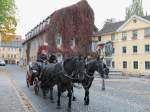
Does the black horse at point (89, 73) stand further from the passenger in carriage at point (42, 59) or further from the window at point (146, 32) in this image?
the window at point (146, 32)

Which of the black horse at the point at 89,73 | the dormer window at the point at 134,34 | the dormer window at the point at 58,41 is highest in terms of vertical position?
the dormer window at the point at 134,34

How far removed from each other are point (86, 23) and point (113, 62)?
4658 centimetres

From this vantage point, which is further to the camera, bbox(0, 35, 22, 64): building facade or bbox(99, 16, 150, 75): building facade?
bbox(0, 35, 22, 64): building facade

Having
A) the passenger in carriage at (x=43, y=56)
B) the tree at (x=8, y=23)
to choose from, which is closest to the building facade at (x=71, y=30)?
the passenger in carriage at (x=43, y=56)

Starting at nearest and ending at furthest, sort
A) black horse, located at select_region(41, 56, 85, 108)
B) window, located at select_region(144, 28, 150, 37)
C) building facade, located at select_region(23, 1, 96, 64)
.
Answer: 1. black horse, located at select_region(41, 56, 85, 108)
2. building facade, located at select_region(23, 1, 96, 64)
3. window, located at select_region(144, 28, 150, 37)

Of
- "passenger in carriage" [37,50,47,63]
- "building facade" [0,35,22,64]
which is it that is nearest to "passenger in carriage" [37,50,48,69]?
"passenger in carriage" [37,50,47,63]

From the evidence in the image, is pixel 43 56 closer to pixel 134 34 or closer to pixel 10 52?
pixel 134 34

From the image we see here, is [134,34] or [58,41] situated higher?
[134,34]

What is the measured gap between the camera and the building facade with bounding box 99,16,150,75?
5756cm

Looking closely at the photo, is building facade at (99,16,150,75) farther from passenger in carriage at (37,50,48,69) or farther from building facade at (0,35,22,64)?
building facade at (0,35,22,64)

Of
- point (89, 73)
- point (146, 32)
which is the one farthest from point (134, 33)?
point (89, 73)

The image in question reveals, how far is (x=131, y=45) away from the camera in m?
61.4

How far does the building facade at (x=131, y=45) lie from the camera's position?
57562 millimetres

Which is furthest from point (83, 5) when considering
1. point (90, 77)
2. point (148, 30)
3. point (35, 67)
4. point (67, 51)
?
point (148, 30)
